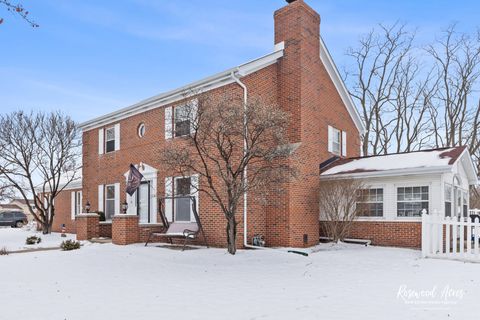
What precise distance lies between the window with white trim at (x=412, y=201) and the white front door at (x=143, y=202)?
9.27 meters

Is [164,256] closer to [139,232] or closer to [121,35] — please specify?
[139,232]

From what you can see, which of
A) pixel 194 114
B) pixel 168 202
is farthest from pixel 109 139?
pixel 194 114

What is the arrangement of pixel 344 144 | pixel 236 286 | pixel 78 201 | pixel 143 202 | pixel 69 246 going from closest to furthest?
pixel 236 286 < pixel 69 246 < pixel 143 202 < pixel 344 144 < pixel 78 201

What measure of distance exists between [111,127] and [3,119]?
29.4 feet

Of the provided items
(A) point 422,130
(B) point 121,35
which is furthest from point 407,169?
(A) point 422,130

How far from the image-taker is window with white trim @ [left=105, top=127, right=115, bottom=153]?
58.1 feet

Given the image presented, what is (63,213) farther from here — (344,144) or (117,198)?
(344,144)

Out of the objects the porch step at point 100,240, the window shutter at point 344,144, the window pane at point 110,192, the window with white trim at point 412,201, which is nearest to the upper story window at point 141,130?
the window pane at point 110,192

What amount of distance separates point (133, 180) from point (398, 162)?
9843 mm

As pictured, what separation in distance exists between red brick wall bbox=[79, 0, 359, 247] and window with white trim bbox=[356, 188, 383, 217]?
1.50 meters

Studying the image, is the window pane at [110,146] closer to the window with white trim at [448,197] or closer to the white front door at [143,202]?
the white front door at [143,202]

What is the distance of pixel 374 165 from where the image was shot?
13.8 m

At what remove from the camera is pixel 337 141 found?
1697cm

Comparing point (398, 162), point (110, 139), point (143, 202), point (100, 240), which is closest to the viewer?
point (398, 162)
